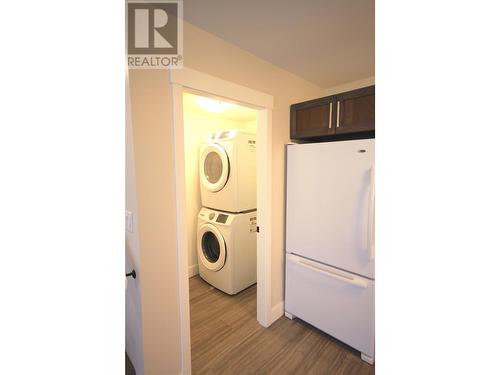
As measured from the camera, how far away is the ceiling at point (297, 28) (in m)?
1.21

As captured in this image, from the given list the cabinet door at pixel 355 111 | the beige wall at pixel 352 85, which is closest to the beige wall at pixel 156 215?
the cabinet door at pixel 355 111

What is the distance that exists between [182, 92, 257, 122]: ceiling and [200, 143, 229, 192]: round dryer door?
18.5 inches

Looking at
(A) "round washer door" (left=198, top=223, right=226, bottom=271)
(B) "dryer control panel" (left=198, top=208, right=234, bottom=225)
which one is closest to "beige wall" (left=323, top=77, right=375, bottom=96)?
(B) "dryer control panel" (left=198, top=208, right=234, bottom=225)

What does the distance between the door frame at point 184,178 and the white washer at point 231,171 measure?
1.82 ft

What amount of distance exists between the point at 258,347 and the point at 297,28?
242cm

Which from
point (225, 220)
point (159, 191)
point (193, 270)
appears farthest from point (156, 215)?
point (193, 270)

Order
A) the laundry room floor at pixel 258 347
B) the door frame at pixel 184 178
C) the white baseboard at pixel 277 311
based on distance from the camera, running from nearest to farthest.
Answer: the door frame at pixel 184 178 < the laundry room floor at pixel 258 347 < the white baseboard at pixel 277 311

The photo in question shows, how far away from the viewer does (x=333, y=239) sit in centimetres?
168

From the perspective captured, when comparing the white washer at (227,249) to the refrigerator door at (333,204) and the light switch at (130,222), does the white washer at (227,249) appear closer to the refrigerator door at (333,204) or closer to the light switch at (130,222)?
the refrigerator door at (333,204)
